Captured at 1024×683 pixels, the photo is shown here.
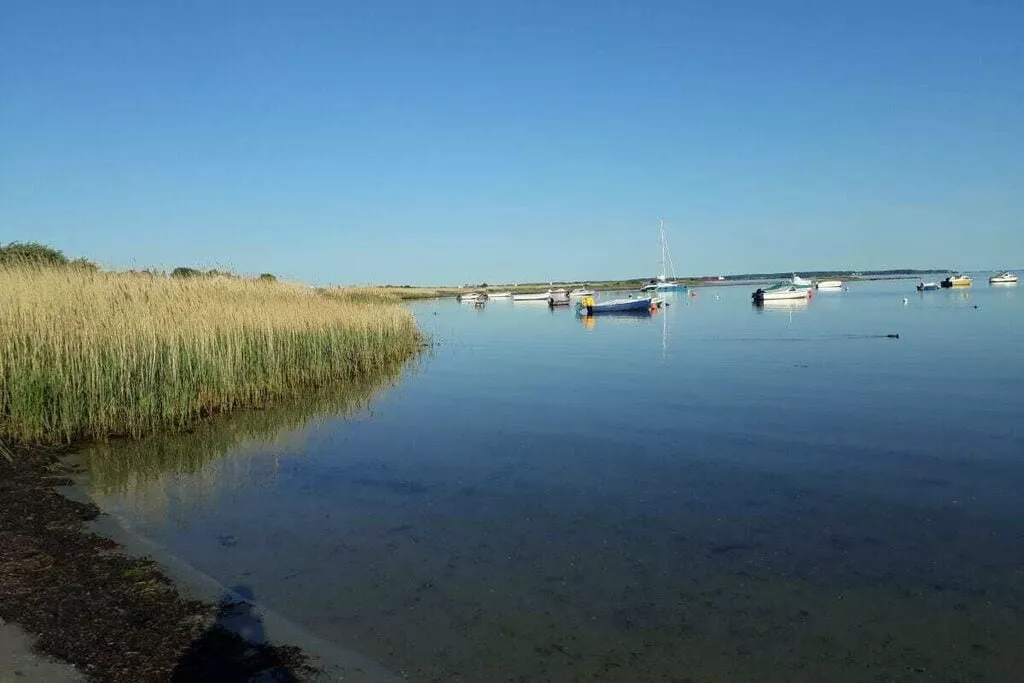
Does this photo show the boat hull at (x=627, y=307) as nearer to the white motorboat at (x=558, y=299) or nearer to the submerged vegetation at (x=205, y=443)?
the white motorboat at (x=558, y=299)

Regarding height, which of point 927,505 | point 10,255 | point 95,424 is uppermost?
point 10,255

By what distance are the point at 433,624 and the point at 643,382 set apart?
45.9ft

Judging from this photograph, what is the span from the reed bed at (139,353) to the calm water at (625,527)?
0.94 metres

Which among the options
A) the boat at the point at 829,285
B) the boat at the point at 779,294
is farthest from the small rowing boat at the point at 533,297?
the boat at the point at 829,285

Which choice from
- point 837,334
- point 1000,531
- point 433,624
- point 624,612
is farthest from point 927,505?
point 837,334

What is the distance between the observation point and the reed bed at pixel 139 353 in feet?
35.0

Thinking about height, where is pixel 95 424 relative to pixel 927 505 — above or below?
above

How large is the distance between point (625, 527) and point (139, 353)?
8519 mm

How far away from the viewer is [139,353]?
12.1 meters

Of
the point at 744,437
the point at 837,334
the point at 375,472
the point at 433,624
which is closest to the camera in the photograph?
the point at 433,624

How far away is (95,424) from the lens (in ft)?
36.7

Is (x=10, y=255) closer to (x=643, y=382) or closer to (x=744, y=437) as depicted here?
→ (x=643, y=382)

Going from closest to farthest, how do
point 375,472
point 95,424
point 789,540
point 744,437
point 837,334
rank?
point 789,540, point 375,472, point 95,424, point 744,437, point 837,334

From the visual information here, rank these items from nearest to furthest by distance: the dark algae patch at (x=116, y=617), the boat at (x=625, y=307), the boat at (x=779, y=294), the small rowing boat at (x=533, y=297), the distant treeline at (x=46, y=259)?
the dark algae patch at (x=116, y=617) → the distant treeline at (x=46, y=259) → the boat at (x=625, y=307) → the boat at (x=779, y=294) → the small rowing boat at (x=533, y=297)
